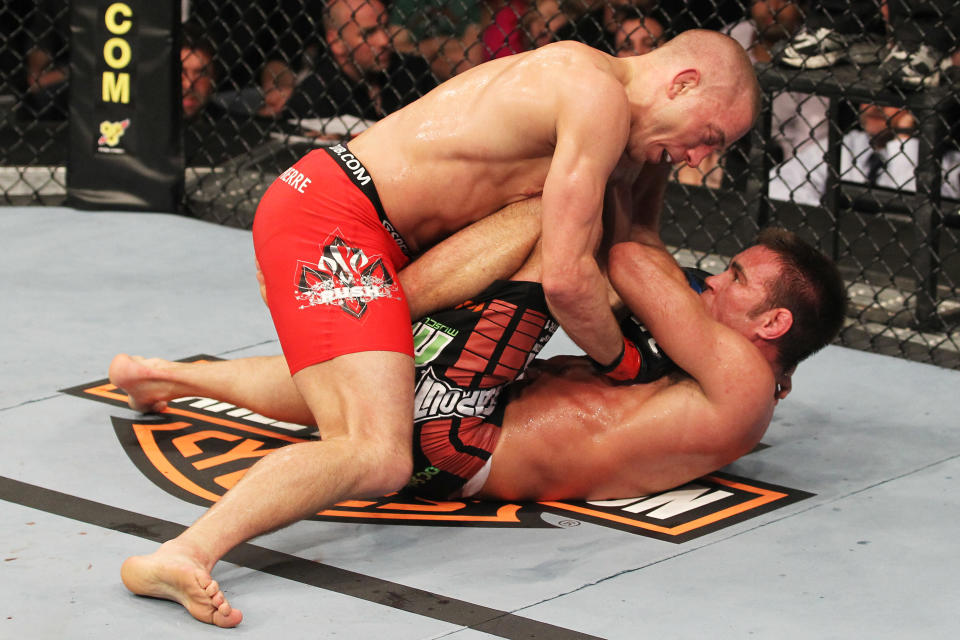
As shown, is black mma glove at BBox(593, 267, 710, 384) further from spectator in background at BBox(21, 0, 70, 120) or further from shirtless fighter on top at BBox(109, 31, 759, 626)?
spectator in background at BBox(21, 0, 70, 120)

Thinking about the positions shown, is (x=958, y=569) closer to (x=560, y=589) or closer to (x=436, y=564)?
(x=560, y=589)

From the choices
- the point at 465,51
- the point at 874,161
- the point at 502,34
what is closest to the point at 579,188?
the point at 465,51

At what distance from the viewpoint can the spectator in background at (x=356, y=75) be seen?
499 cm

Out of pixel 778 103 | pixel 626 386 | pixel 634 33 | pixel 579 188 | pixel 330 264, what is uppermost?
pixel 579 188

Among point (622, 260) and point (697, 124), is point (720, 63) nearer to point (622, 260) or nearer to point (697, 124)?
point (697, 124)

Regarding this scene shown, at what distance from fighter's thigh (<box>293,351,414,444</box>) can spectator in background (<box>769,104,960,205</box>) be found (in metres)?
2.17

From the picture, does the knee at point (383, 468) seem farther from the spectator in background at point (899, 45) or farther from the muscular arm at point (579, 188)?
the spectator in background at point (899, 45)

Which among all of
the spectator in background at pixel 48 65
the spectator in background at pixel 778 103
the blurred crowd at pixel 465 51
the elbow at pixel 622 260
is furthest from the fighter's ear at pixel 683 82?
the spectator in background at pixel 48 65

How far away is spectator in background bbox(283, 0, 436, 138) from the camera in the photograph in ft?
16.4

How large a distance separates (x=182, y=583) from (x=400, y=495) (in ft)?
2.09

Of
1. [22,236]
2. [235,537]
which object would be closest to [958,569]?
[235,537]

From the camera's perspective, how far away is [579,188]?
2.17 metres

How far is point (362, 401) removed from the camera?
224cm

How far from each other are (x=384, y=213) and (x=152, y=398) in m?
0.73
